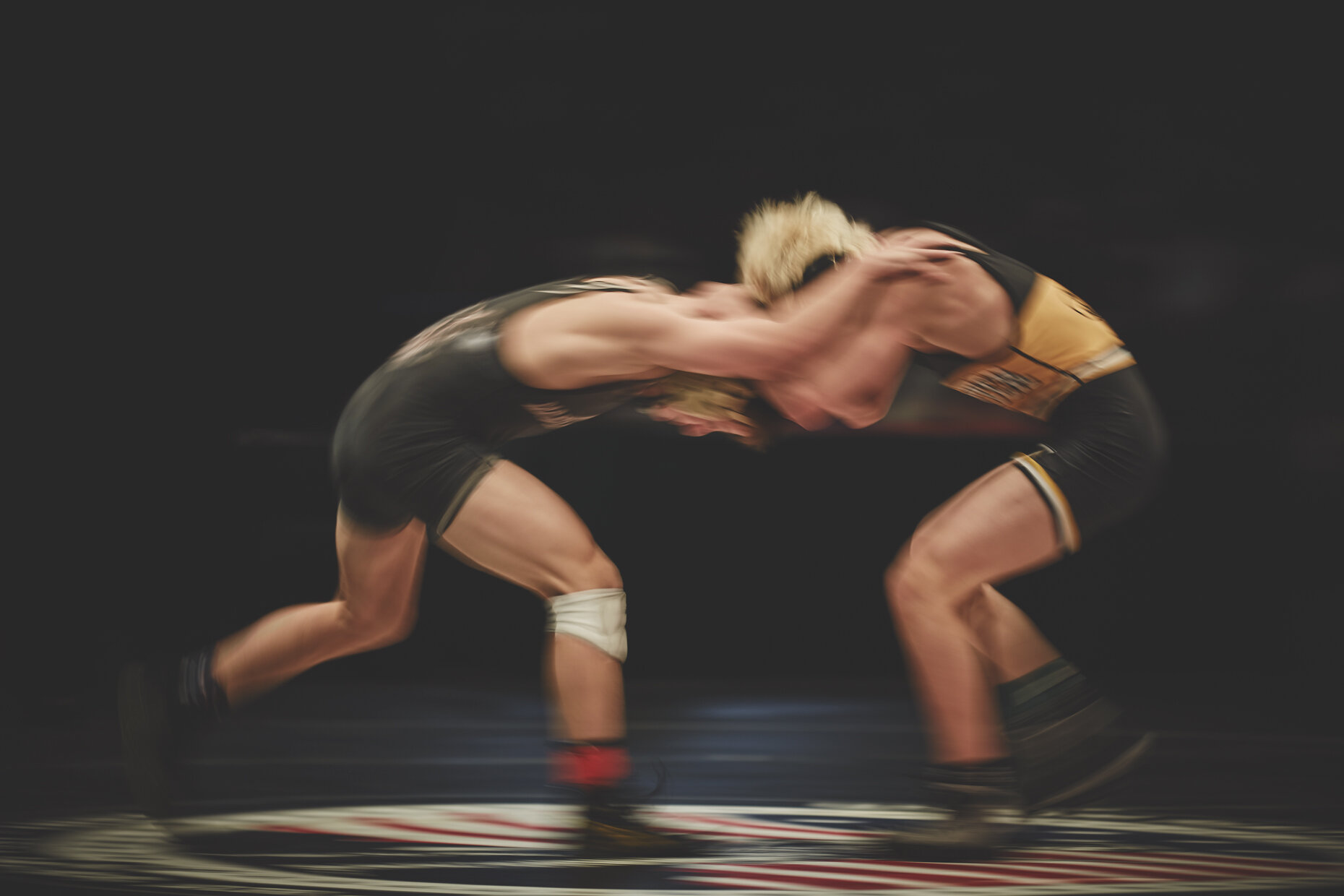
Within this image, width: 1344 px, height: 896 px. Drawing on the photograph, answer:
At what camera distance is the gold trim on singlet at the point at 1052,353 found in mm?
2029

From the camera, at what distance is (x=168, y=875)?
1.84 m

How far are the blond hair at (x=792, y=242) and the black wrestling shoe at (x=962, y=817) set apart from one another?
721 mm

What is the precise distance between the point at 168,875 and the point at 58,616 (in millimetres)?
2429

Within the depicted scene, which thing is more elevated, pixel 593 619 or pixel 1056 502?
pixel 1056 502

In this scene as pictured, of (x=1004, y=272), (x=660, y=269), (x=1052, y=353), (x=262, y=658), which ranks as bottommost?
(x=262, y=658)

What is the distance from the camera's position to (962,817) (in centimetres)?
201

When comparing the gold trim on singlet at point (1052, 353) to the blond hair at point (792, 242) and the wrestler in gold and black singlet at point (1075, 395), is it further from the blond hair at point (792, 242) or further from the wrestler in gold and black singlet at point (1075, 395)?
the blond hair at point (792, 242)

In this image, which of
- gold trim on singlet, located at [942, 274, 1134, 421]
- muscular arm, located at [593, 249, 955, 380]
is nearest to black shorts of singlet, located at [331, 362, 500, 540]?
muscular arm, located at [593, 249, 955, 380]

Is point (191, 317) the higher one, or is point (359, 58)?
point (359, 58)

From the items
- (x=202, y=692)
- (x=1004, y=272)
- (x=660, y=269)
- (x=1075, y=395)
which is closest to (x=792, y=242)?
(x=1004, y=272)

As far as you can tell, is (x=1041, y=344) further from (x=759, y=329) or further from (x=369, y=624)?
(x=369, y=624)

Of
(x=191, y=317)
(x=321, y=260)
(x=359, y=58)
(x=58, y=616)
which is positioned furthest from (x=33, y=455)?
(x=359, y=58)

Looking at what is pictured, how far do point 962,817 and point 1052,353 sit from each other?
65 cm

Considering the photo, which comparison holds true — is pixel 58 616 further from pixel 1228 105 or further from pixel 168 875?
pixel 1228 105
